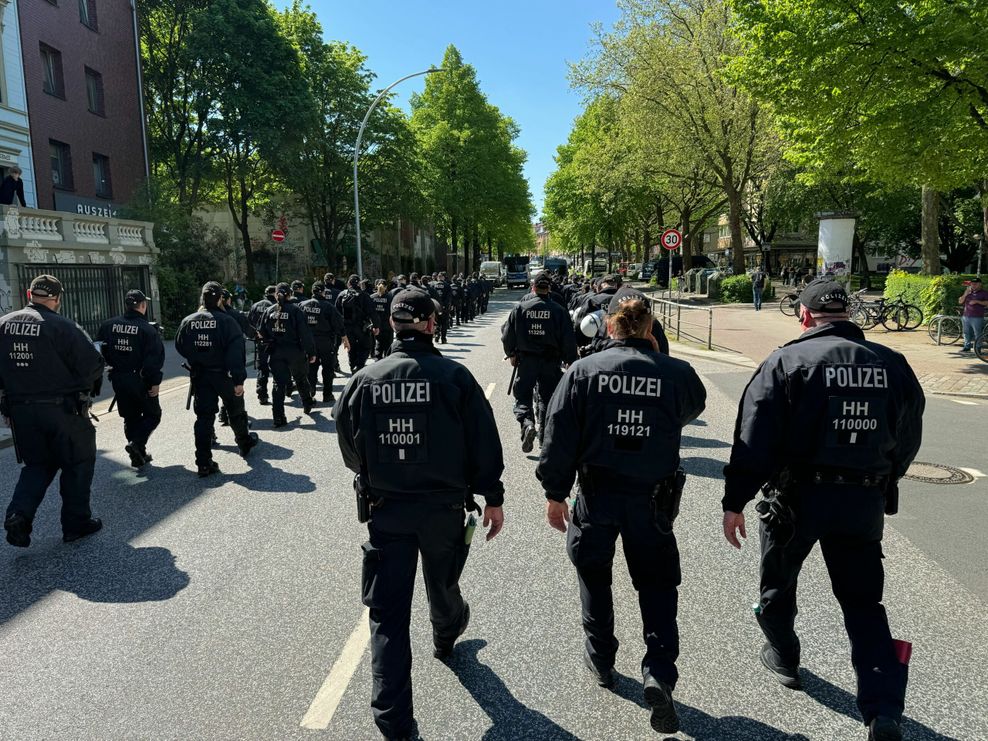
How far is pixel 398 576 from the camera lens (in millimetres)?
2900

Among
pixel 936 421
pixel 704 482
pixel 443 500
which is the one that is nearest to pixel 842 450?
pixel 443 500

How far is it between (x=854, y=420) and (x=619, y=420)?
0.95 m

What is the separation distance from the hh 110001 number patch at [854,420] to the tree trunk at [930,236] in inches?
830

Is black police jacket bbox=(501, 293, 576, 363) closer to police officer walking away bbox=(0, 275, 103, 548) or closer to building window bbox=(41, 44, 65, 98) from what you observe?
police officer walking away bbox=(0, 275, 103, 548)

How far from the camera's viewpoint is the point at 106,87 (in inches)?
1045

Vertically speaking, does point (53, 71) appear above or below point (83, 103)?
above

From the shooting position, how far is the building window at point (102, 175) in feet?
86.4

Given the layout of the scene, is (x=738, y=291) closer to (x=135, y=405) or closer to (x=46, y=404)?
(x=135, y=405)

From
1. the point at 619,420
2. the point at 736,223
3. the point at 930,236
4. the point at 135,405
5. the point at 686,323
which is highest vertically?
the point at 736,223

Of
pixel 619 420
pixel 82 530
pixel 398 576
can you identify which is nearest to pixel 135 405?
pixel 82 530

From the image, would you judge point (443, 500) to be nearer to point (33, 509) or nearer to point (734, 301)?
point (33, 509)

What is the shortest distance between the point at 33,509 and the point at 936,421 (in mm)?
9985

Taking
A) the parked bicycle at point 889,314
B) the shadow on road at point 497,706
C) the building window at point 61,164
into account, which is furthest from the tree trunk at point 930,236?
the building window at point 61,164

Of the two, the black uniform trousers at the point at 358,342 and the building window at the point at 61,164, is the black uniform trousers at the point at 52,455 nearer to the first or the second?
the black uniform trousers at the point at 358,342
